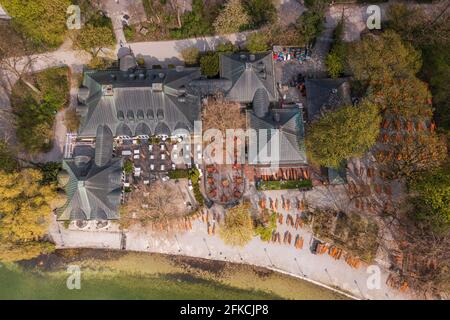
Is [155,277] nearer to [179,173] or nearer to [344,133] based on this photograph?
[179,173]

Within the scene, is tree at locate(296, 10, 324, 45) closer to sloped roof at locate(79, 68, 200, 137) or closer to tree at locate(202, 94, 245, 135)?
tree at locate(202, 94, 245, 135)

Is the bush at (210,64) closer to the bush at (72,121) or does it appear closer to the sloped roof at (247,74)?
the sloped roof at (247,74)

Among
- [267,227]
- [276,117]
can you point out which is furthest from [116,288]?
[276,117]

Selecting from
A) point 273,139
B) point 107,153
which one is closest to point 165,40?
point 107,153

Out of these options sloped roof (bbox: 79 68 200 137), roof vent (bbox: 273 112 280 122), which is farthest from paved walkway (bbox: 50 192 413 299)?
sloped roof (bbox: 79 68 200 137)

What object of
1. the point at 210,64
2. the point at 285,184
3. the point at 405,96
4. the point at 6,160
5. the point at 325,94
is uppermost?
the point at 210,64

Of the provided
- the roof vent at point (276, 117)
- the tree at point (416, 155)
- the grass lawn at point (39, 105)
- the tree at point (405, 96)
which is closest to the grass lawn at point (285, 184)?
the roof vent at point (276, 117)
